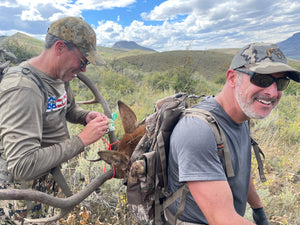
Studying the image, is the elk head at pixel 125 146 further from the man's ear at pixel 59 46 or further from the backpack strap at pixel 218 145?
the man's ear at pixel 59 46

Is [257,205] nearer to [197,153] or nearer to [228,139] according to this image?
[228,139]

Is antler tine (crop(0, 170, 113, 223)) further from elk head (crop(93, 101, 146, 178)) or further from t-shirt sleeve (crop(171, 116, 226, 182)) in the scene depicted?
t-shirt sleeve (crop(171, 116, 226, 182))

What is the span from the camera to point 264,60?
5.42ft

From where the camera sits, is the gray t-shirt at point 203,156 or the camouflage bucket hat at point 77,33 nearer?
the gray t-shirt at point 203,156

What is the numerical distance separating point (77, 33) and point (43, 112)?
88 centimetres

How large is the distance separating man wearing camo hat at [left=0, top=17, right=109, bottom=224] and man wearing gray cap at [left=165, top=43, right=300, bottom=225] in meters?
0.95

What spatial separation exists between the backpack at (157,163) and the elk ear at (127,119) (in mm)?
264

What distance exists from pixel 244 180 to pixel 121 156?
43.9 inches

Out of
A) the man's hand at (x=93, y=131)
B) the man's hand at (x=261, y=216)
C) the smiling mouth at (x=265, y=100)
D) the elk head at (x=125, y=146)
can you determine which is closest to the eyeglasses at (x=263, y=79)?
the smiling mouth at (x=265, y=100)

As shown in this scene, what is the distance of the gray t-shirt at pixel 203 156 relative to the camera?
4.69 feet

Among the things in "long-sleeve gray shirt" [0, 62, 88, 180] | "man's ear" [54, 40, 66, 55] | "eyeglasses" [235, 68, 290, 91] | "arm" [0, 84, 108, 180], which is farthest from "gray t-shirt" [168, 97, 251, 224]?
"man's ear" [54, 40, 66, 55]

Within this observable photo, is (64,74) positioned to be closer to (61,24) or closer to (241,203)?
(61,24)

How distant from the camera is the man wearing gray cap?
141cm

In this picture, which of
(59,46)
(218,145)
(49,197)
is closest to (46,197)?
(49,197)
